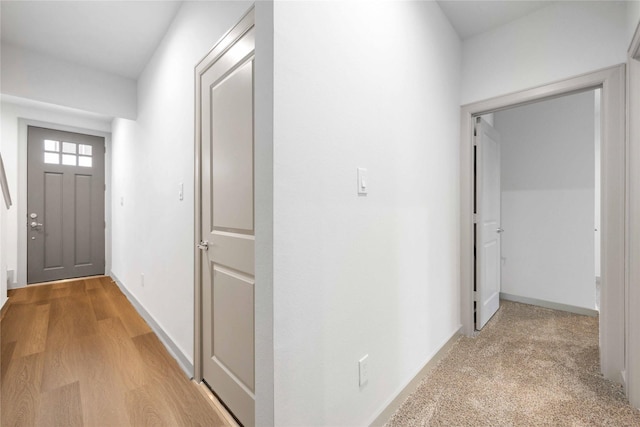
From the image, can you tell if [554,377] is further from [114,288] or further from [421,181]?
[114,288]

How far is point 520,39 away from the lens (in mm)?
2137

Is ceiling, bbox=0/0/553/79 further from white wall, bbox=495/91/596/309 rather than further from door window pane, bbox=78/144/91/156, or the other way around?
door window pane, bbox=78/144/91/156

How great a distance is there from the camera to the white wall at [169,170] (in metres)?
1.86

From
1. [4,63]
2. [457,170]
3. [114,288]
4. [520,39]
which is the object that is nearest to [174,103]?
[4,63]

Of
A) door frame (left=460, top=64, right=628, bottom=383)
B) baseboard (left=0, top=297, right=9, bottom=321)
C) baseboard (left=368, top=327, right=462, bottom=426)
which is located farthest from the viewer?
baseboard (left=0, top=297, right=9, bottom=321)

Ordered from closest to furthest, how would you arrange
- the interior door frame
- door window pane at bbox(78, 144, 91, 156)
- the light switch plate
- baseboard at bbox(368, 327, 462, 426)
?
the light switch plate → baseboard at bbox(368, 327, 462, 426) → the interior door frame → door window pane at bbox(78, 144, 91, 156)

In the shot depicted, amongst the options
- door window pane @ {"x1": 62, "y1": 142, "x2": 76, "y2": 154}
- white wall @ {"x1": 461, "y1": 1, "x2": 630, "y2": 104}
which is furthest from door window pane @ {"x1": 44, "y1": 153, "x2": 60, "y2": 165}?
white wall @ {"x1": 461, "y1": 1, "x2": 630, "y2": 104}

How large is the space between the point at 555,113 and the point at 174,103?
3.79 metres

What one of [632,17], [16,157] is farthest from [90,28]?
[632,17]

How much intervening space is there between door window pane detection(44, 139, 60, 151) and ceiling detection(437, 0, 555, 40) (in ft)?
16.6

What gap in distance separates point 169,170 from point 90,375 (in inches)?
57.6

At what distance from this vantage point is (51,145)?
399cm

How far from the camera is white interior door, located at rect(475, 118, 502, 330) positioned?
8.09ft

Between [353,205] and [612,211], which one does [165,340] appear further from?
[612,211]
